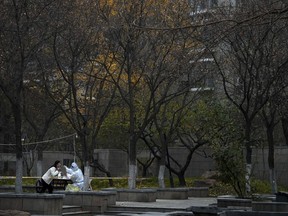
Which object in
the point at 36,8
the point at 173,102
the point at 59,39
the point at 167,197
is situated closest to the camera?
the point at 36,8

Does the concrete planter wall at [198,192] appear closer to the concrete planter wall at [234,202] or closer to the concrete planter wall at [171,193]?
the concrete planter wall at [171,193]

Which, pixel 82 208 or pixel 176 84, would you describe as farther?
pixel 176 84

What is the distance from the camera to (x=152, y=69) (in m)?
26.9

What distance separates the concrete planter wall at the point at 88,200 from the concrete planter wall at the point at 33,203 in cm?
401

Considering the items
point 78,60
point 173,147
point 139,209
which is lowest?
point 139,209

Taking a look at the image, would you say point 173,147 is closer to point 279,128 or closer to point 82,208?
point 279,128

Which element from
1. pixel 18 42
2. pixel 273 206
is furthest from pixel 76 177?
pixel 273 206

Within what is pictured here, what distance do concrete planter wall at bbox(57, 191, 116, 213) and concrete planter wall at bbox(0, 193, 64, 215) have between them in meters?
4.01

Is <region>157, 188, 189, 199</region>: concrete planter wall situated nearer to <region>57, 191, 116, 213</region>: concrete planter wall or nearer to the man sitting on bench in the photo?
<region>57, 191, 116, 213</region>: concrete planter wall

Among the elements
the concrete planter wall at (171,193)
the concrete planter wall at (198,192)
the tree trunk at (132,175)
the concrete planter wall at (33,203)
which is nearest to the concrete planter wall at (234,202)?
the concrete planter wall at (33,203)

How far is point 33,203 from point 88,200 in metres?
4.37

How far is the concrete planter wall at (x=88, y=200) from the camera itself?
23.5 meters

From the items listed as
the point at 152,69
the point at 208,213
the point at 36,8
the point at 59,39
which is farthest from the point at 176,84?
the point at 208,213

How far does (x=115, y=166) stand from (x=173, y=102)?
12.5m
